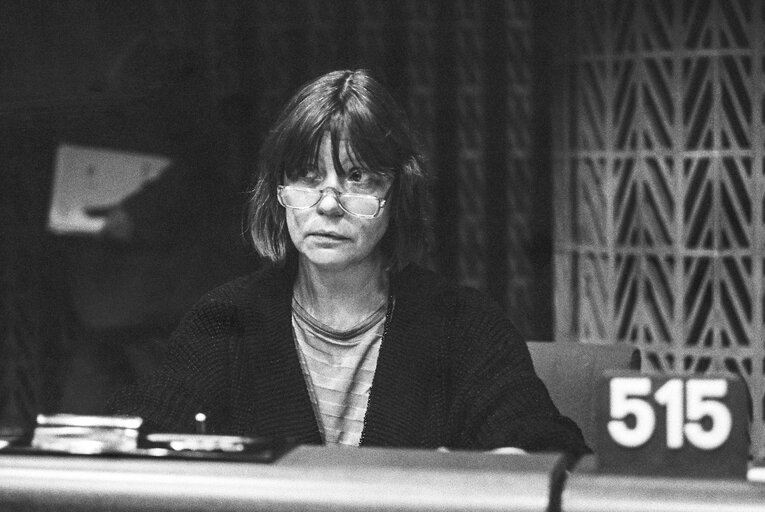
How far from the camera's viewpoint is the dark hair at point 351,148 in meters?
1.54

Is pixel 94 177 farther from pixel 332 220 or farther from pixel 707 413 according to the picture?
pixel 707 413

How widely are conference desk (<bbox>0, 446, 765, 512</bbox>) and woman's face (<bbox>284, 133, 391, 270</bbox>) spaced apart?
0.62 m

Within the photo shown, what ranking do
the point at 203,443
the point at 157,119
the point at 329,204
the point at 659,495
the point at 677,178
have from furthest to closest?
the point at 157,119
the point at 677,178
the point at 329,204
the point at 203,443
the point at 659,495

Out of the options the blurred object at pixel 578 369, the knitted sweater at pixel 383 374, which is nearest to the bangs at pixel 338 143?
the knitted sweater at pixel 383 374

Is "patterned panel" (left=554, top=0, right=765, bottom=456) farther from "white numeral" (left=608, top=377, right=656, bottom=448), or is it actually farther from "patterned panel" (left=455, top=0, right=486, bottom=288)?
"white numeral" (left=608, top=377, right=656, bottom=448)

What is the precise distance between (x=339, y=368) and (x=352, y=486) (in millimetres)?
718

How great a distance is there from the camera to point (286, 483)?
883 millimetres

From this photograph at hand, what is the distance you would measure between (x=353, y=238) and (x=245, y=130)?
2454 millimetres

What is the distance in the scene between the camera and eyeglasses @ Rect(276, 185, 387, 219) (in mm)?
1526

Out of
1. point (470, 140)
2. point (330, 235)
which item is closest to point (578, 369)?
point (330, 235)

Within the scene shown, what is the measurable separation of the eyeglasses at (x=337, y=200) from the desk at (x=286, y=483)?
2.08 feet

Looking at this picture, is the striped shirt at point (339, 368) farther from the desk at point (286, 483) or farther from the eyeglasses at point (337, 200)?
the desk at point (286, 483)

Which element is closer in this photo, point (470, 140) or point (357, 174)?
point (357, 174)

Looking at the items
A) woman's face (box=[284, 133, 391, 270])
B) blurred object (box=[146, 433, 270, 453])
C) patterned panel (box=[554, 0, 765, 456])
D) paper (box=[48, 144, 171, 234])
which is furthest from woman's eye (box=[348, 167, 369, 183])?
paper (box=[48, 144, 171, 234])
